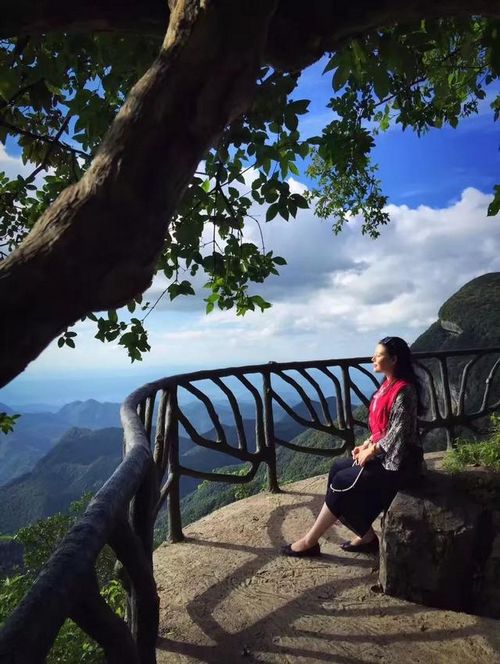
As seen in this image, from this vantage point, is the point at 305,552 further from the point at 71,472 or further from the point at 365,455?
the point at 71,472

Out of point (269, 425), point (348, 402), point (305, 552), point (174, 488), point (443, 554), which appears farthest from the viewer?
point (348, 402)

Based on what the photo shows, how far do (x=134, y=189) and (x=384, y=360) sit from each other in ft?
10.5

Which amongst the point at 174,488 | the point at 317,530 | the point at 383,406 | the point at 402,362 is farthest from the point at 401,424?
the point at 174,488

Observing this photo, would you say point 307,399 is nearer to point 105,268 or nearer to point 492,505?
point 492,505

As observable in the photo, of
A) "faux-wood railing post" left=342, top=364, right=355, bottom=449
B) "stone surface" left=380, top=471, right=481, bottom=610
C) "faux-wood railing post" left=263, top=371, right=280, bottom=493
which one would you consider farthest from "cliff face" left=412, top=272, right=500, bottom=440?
"stone surface" left=380, top=471, right=481, bottom=610

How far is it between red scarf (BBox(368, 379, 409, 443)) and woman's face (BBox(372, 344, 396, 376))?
11 cm

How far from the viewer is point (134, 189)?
1519 mm

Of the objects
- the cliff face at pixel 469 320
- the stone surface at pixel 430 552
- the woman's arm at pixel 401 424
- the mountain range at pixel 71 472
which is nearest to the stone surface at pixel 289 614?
the stone surface at pixel 430 552

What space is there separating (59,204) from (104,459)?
122 meters

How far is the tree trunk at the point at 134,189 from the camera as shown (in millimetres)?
1439

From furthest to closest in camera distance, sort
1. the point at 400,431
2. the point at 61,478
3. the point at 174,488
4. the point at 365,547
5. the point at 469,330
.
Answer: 1. the point at 61,478
2. the point at 469,330
3. the point at 174,488
4. the point at 365,547
5. the point at 400,431

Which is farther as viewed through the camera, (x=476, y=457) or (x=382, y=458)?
(x=476, y=457)

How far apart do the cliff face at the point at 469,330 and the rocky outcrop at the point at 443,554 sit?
16991mm

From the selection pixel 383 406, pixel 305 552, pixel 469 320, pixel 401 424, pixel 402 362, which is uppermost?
pixel 469 320
